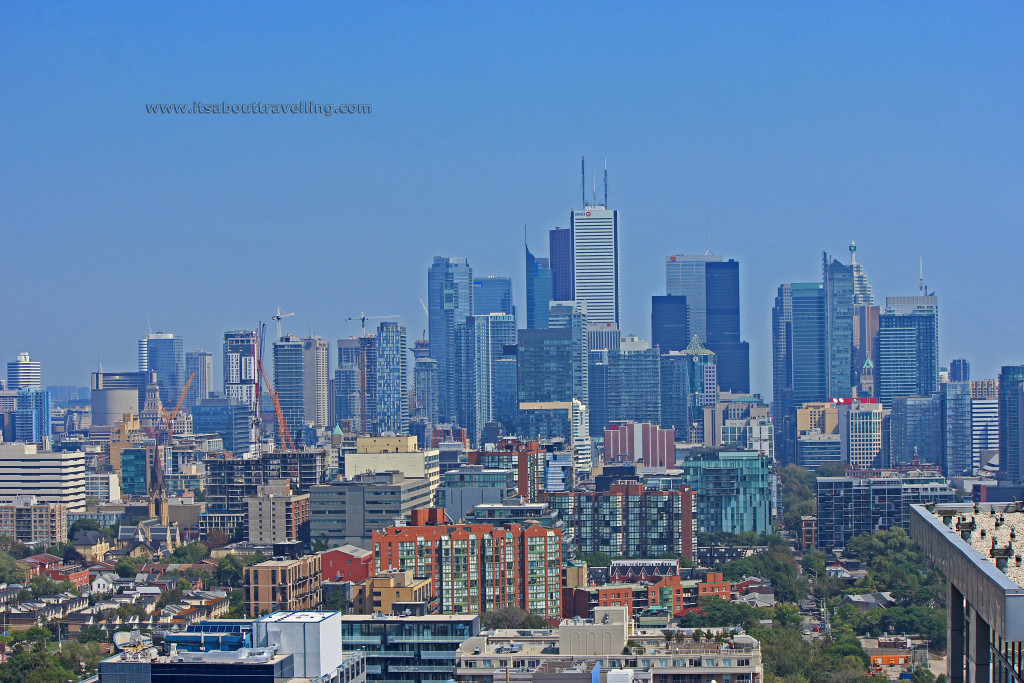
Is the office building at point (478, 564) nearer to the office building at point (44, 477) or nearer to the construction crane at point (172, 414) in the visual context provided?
the office building at point (44, 477)

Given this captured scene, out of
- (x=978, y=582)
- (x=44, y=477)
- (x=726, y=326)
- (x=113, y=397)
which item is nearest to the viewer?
(x=978, y=582)

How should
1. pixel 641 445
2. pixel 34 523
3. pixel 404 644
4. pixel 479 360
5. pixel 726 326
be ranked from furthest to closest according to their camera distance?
pixel 726 326, pixel 479 360, pixel 641 445, pixel 34 523, pixel 404 644

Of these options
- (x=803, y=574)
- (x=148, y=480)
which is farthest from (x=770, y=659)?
(x=148, y=480)

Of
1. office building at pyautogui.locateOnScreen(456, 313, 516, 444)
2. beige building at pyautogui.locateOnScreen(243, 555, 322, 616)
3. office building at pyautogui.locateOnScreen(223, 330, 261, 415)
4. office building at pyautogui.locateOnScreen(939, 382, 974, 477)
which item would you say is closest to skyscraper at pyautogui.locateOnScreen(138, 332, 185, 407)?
office building at pyautogui.locateOnScreen(223, 330, 261, 415)

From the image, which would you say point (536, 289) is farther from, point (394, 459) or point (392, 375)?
point (394, 459)

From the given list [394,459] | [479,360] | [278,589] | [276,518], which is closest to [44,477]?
[394,459]

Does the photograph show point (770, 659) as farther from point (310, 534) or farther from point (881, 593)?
point (310, 534)
